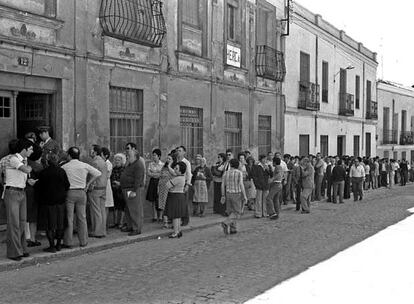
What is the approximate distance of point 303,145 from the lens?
23.6 meters

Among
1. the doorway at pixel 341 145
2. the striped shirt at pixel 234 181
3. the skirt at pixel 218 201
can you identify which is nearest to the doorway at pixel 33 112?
the striped shirt at pixel 234 181

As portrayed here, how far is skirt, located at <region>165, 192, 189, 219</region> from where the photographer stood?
34.4 ft

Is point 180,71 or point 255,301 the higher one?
point 180,71

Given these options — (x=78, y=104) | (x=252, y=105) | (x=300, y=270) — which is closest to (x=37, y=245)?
(x=78, y=104)

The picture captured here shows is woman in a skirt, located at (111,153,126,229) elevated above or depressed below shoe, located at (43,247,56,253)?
above

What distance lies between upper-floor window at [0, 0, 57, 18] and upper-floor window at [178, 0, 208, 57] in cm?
454

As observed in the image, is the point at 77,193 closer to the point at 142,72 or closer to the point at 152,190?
the point at 152,190

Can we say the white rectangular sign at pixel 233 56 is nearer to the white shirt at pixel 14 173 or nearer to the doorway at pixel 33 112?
the doorway at pixel 33 112

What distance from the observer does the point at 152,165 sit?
40.0ft

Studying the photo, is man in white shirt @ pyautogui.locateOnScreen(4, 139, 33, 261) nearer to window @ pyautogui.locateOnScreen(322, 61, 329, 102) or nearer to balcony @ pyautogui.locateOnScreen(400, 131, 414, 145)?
window @ pyautogui.locateOnScreen(322, 61, 329, 102)

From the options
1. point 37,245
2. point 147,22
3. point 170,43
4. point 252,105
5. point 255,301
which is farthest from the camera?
point 252,105

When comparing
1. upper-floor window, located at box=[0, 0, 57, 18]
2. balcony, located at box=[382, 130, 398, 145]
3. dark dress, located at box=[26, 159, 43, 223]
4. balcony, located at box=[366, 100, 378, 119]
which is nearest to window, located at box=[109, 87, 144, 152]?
upper-floor window, located at box=[0, 0, 57, 18]

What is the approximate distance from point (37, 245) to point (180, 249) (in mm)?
2442

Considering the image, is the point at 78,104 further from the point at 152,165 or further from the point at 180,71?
the point at 180,71
